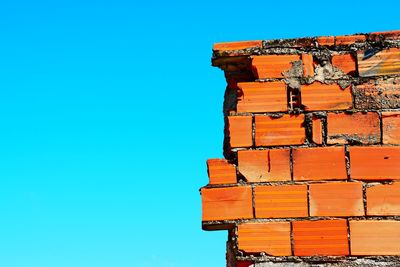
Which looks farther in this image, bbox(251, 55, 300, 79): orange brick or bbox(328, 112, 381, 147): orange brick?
bbox(251, 55, 300, 79): orange brick

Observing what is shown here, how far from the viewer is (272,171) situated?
9.89ft

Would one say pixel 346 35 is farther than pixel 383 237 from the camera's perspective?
Yes

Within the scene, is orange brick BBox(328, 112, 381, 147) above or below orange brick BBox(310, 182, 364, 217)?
above

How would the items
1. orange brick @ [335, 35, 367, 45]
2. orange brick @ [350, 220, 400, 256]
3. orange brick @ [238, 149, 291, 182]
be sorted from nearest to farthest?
1. orange brick @ [350, 220, 400, 256]
2. orange brick @ [238, 149, 291, 182]
3. orange brick @ [335, 35, 367, 45]

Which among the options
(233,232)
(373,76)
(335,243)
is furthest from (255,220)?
(373,76)

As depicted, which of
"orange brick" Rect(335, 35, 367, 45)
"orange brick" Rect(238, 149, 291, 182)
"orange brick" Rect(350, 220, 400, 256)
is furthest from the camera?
"orange brick" Rect(335, 35, 367, 45)

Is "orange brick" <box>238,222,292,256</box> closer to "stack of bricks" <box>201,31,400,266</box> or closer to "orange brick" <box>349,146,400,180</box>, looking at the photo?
"stack of bricks" <box>201,31,400,266</box>

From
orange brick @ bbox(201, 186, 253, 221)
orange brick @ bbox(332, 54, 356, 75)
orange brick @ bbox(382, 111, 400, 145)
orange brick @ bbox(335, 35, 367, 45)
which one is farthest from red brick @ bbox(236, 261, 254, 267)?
orange brick @ bbox(335, 35, 367, 45)

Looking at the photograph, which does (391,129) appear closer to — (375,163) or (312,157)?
(375,163)

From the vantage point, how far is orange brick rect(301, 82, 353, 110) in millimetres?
3057

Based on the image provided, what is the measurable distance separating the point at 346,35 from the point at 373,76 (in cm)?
20

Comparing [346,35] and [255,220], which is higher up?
[346,35]

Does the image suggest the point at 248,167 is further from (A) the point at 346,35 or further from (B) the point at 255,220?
(A) the point at 346,35

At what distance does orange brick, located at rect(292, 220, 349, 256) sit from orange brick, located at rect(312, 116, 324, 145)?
0.33 metres
